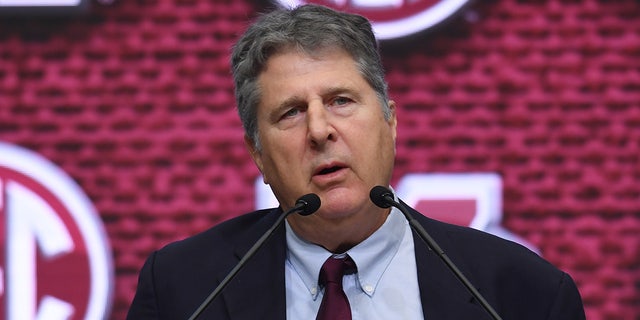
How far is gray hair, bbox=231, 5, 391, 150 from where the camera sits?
1697mm

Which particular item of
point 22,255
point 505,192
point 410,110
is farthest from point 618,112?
point 22,255

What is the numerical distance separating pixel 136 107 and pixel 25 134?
31 centimetres

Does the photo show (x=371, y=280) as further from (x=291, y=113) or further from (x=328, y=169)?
(x=291, y=113)

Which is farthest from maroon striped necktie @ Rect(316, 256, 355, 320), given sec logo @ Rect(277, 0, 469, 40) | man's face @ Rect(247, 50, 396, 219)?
sec logo @ Rect(277, 0, 469, 40)

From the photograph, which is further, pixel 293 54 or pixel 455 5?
pixel 455 5

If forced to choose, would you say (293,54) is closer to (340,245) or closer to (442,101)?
(340,245)

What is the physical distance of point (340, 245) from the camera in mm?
1726

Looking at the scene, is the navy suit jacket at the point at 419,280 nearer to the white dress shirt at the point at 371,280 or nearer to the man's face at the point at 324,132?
the white dress shirt at the point at 371,280

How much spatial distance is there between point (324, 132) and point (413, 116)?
3.50 ft

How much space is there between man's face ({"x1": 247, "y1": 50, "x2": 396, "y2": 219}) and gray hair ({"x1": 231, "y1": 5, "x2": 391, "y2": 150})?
0.02 meters

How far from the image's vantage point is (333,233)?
1.69 meters

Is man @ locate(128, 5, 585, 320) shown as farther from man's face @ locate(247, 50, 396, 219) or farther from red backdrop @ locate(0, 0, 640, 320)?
red backdrop @ locate(0, 0, 640, 320)

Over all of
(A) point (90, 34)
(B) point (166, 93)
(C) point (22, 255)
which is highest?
(A) point (90, 34)

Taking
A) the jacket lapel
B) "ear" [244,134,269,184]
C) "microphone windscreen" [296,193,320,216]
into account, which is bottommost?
the jacket lapel
